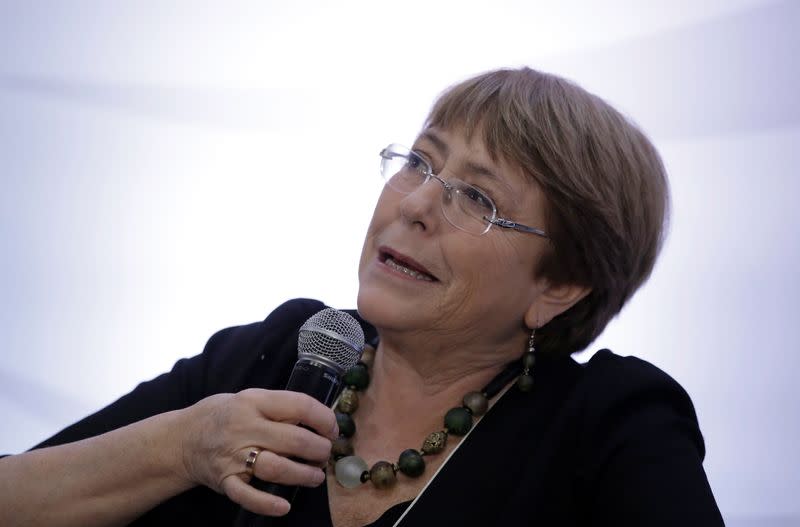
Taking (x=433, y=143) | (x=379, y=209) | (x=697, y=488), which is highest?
Result: (x=433, y=143)

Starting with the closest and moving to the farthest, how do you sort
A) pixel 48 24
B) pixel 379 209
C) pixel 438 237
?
pixel 438 237 < pixel 379 209 < pixel 48 24

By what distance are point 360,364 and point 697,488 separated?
2.35 ft

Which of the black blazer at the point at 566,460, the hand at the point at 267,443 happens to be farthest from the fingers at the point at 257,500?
the black blazer at the point at 566,460

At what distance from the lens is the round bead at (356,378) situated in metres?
1.61

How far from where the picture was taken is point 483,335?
1.51m

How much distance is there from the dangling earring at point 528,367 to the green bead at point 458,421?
0.41 ft

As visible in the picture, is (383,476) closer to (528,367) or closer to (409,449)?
(409,449)

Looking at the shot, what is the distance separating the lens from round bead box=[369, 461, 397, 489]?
1.40 metres

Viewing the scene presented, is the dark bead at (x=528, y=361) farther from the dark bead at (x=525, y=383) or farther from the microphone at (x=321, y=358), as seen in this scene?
the microphone at (x=321, y=358)

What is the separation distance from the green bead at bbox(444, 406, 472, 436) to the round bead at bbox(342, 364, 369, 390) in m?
0.21

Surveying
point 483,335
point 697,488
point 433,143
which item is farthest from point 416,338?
point 697,488

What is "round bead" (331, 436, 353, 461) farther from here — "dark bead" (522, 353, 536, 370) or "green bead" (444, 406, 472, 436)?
"dark bead" (522, 353, 536, 370)

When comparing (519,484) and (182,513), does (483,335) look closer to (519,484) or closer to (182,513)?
(519,484)

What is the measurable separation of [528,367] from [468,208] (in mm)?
352
